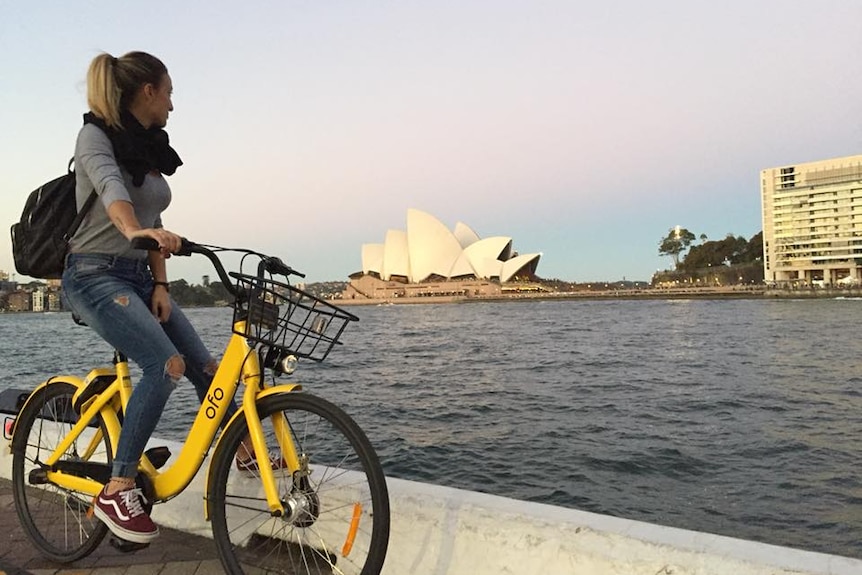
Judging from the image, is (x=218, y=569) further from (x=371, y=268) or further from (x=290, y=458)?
(x=371, y=268)

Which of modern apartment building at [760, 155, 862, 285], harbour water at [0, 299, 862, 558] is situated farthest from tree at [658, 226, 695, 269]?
harbour water at [0, 299, 862, 558]

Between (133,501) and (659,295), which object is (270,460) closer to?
(133,501)

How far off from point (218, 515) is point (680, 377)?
14.0 metres

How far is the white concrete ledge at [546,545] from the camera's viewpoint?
1500 mm

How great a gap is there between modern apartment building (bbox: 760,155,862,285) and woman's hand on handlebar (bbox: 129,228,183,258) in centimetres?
10016

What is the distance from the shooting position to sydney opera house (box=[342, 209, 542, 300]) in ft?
283

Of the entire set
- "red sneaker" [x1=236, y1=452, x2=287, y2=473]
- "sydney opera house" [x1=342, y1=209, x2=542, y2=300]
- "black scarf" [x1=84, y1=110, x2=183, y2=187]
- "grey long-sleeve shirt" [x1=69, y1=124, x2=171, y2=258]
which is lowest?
"red sneaker" [x1=236, y1=452, x2=287, y2=473]

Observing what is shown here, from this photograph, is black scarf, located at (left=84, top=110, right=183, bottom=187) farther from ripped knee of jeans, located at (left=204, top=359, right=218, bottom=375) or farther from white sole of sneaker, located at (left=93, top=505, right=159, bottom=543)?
white sole of sneaker, located at (left=93, top=505, right=159, bottom=543)

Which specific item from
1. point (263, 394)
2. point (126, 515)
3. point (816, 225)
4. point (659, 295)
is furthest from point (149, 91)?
point (816, 225)

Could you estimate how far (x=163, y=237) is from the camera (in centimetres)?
182

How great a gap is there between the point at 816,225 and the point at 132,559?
11091 centimetres

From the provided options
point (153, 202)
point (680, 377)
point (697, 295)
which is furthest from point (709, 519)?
point (697, 295)

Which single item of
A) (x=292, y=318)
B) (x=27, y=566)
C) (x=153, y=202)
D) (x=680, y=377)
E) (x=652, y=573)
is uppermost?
(x=153, y=202)

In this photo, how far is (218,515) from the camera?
1899 mm
